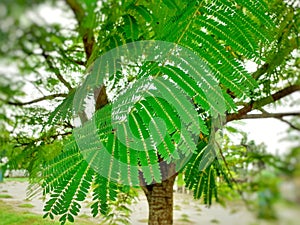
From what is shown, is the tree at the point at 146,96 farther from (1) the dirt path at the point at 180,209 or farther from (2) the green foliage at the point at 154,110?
(1) the dirt path at the point at 180,209

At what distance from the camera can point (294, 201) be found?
0.15m

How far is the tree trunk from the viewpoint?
2.94ft

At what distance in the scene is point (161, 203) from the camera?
91 cm

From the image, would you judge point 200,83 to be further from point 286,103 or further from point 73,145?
point 286,103

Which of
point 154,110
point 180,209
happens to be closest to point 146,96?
point 154,110

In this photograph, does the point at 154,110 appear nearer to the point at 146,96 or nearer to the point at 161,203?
the point at 146,96

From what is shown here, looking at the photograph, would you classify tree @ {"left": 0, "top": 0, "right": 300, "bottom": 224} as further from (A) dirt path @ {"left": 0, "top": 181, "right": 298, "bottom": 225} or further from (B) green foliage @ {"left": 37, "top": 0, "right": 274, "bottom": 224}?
(A) dirt path @ {"left": 0, "top": 181, "right": 298, "bottom": 225}

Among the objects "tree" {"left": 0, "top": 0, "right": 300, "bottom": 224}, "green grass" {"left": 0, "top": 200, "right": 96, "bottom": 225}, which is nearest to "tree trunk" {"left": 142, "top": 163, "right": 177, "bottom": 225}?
"green grass" {"left": 0, "top": 200, "right": 96, "bottom": 225}

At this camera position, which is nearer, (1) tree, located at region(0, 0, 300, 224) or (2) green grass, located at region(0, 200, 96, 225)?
(1) tree, located at region(0, 0, 300, 224)

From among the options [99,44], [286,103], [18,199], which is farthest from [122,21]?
[286,103]

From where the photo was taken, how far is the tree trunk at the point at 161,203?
0.90 metres

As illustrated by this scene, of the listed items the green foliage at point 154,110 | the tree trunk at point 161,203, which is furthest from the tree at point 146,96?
the tree trunk at point 161,203

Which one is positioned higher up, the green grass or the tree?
the tree

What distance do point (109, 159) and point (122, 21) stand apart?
69mm
